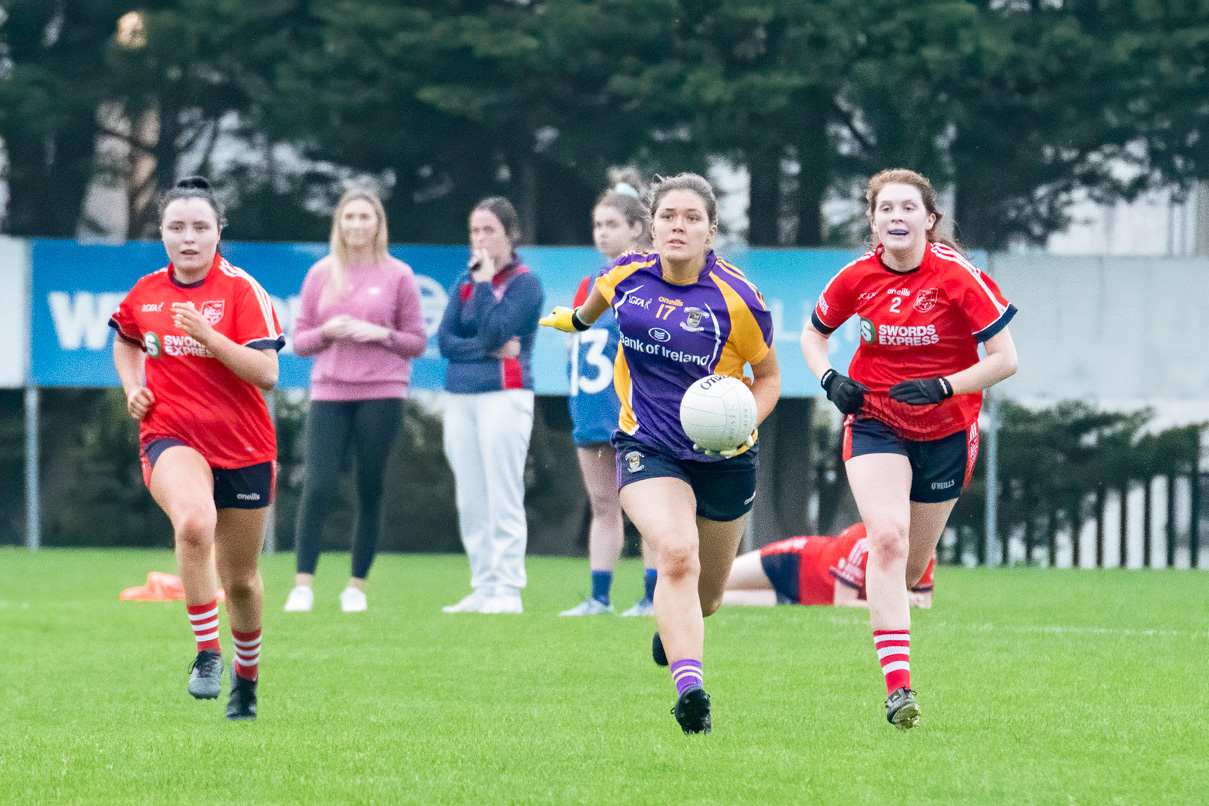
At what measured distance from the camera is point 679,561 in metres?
5.38

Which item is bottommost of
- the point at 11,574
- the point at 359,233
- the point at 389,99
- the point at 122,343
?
the point at 11,574

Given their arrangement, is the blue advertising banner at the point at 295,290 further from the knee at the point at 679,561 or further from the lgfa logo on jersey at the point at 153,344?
the knee at the point at 679,561

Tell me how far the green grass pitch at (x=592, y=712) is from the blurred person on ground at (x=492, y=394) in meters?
0.48

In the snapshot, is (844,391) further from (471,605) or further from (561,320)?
(471,605)

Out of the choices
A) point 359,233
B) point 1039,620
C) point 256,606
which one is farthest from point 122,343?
point 1039,620

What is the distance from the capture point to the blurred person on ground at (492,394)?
9406 millimetres

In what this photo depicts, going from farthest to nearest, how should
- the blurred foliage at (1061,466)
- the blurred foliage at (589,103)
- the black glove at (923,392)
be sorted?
the blurred foliage at (1061,466)
the blurred foliage at (589,103)
the black glove at (923,392)

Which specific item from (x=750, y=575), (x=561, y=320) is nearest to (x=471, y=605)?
(x=750, y=575)

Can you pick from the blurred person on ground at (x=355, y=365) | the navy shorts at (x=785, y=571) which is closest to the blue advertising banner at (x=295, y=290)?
the navy shorts at (x=785, y=571)

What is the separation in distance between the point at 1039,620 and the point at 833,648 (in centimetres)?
233

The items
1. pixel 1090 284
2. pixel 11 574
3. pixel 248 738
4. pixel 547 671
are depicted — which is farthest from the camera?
pixel 1090 284

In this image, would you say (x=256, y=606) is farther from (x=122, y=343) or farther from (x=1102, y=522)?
(x=1102, y=522)

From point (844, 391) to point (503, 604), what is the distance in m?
4.16

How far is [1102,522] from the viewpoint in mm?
16344
